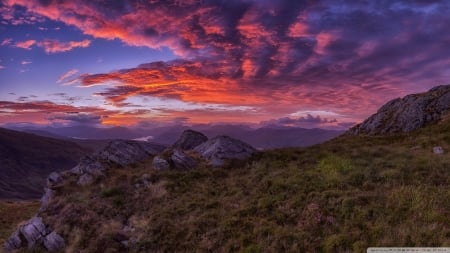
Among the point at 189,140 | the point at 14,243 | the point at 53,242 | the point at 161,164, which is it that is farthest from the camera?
the point at 189,140

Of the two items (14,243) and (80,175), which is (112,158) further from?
(14,243)

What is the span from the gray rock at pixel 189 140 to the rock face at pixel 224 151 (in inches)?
222

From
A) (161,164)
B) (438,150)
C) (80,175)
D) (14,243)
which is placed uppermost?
(438,150)

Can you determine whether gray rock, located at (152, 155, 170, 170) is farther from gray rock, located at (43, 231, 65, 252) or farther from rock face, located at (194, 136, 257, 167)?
gray rock, located at (43, 231, 65, 252)

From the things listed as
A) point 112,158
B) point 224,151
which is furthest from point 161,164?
point 112,158

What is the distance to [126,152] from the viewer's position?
29750 mm

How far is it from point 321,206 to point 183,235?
6.62m

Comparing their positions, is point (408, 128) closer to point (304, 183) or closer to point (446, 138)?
point (446, 138)

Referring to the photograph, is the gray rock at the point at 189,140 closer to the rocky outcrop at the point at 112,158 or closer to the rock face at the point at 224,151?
the rocky outcrop at the point at 112,158

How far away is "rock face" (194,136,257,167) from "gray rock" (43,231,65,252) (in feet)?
36.7

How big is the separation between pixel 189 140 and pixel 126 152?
27.5 ft

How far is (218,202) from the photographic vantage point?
787 inches

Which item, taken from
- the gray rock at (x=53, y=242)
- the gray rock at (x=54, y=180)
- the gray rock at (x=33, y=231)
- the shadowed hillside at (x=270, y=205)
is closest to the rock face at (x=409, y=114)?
the shadowed hillside at (x=270, y=205)

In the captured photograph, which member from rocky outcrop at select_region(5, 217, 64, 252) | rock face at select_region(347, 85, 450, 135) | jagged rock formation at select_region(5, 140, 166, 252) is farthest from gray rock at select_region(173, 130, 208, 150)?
rock face at select_region(347, 85, 450, 135)
